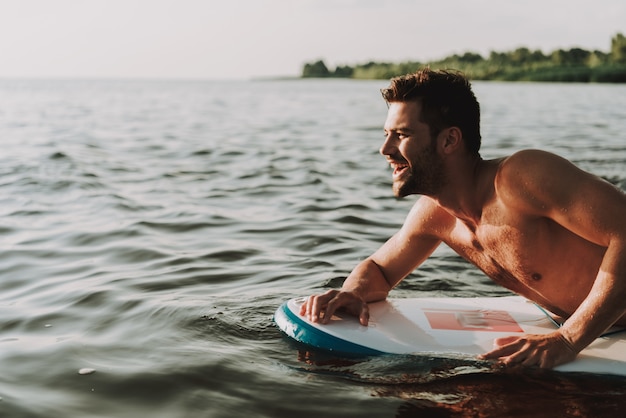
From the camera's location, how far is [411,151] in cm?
371

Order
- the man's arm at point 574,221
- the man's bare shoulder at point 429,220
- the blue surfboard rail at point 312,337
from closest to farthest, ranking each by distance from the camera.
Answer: the man's arm at point 574,221
the blue surfboard rail at point 312,337
the man's bare shoulder at point 429,220

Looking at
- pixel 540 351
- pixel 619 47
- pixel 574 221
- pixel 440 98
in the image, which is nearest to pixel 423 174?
pixel 440 98

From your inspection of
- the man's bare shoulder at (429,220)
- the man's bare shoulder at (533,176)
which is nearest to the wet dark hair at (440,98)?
the man's bare shoulder at (533,176)

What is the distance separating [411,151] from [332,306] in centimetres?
91

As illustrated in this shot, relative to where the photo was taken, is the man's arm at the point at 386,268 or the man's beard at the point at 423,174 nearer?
the man's beard at the point at 423,174

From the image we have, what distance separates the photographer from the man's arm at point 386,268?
409cm

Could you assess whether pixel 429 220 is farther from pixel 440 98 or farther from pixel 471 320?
pixel 440 98

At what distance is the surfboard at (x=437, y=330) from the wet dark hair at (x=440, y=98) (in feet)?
3.00

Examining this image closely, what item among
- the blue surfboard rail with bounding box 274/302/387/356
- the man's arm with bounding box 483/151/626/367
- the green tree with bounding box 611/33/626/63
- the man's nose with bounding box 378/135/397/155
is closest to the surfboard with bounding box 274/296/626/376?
the blue surfboard rail with bounding box 274/302/387/356

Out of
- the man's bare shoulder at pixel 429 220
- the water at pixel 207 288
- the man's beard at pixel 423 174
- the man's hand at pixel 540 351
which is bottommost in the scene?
the water at pixel 207 288

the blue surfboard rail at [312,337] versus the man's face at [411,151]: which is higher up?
the man's face at [411,151]

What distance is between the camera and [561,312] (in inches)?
155

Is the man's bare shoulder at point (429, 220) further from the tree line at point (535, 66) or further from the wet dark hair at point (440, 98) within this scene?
the tree line at point (535, 66)

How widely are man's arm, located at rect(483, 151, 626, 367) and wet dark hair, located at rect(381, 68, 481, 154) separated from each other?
34cm
